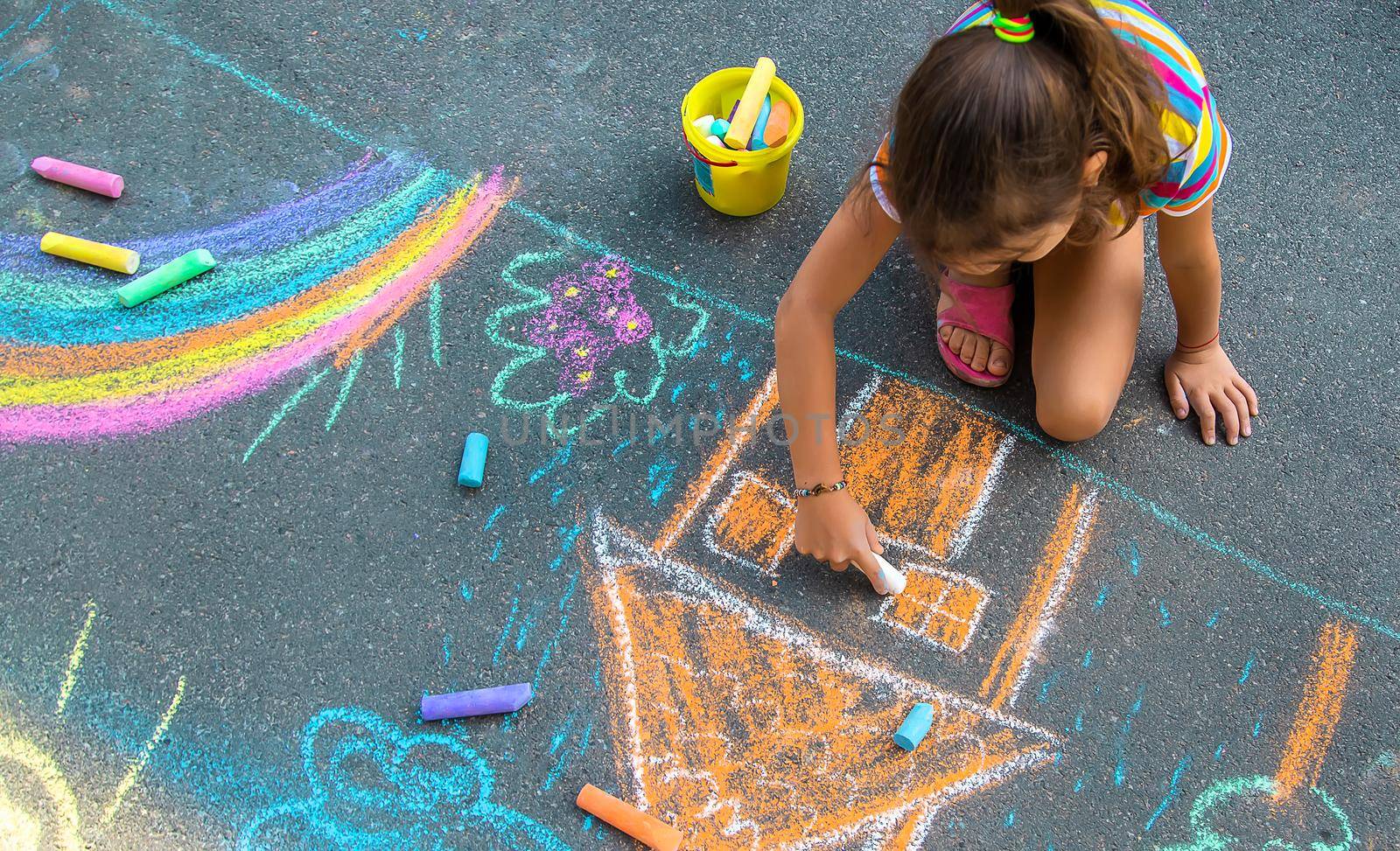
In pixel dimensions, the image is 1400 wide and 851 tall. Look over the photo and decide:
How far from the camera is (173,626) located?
1.83m

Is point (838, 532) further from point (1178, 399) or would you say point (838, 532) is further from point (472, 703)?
point (1178, 399)

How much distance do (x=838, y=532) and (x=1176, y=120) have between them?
2.84 ft

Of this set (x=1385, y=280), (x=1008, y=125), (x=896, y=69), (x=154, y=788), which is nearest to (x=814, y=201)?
(x=896, y=69)

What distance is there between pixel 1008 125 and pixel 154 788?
168cm

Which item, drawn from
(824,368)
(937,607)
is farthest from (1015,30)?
(937,607)

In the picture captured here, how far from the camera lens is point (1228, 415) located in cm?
206

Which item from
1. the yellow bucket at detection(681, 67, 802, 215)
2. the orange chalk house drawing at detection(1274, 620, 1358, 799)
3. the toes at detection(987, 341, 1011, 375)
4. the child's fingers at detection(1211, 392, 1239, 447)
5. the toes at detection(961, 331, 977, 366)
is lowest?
the orange chalk house drawing at detection(1274, 620, 1358, 799)

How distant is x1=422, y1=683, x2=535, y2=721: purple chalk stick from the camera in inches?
68.3

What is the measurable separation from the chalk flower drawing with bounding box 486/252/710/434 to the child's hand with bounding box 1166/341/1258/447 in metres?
0.99

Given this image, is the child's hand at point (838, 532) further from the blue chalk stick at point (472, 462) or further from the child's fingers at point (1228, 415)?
the child's fingers at point (1228, 415)

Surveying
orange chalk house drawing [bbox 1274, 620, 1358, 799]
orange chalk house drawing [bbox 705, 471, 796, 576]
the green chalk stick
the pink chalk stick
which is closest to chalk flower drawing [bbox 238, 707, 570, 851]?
orange chalk house drawing [bbox 705, 471, 796, 576]

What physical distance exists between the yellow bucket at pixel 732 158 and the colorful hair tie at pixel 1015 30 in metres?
0.87

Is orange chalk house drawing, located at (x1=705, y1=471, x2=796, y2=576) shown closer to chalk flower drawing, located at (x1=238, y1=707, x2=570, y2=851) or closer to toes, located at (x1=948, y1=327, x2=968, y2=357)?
toes, located at (x1=948, y1=327, x2=968, y2=357)

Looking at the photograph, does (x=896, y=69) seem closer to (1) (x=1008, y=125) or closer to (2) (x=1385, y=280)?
(2) (x=1385, y=280)
